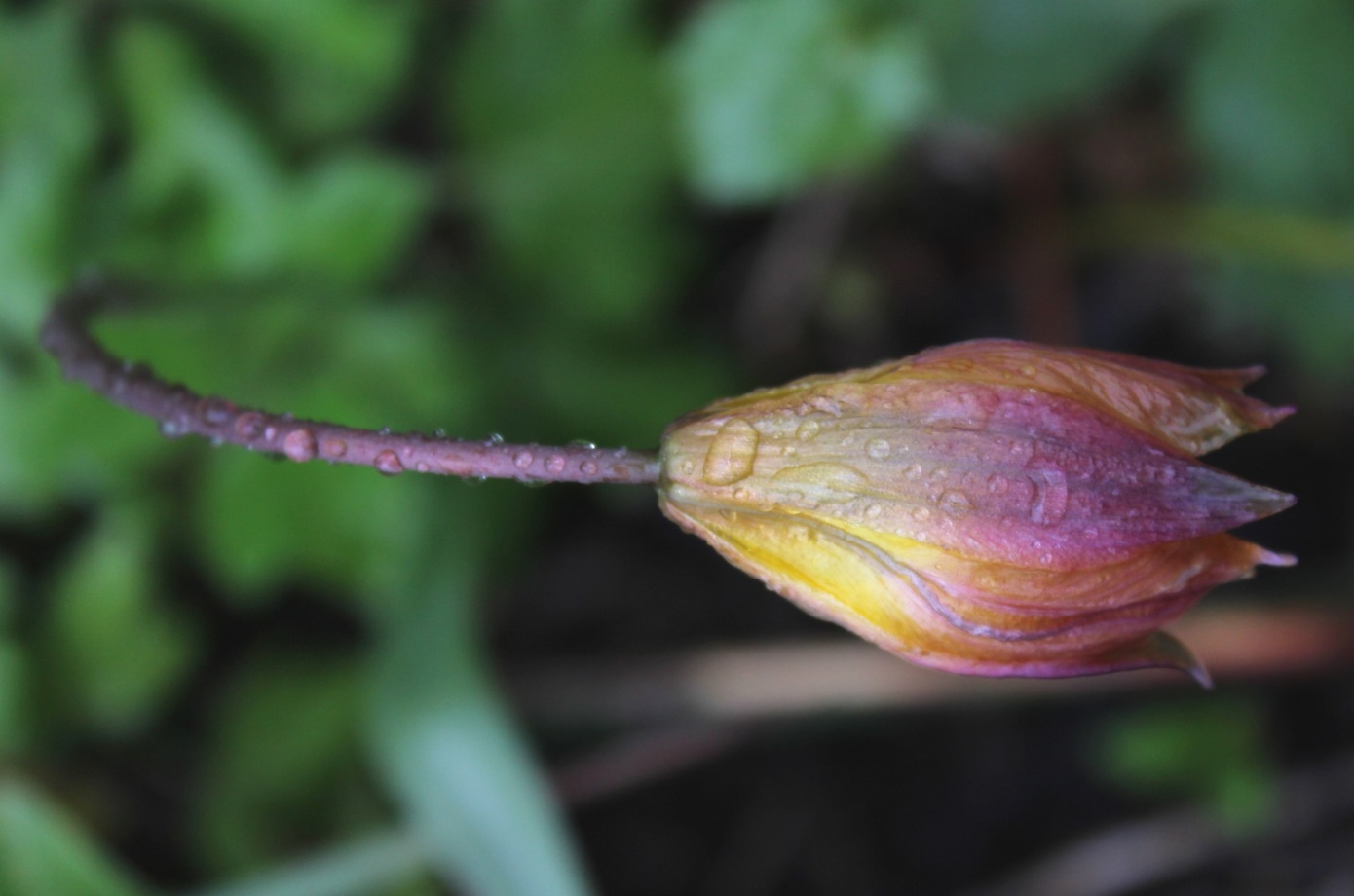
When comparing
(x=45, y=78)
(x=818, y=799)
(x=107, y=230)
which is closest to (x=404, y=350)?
(x=107, y=230)

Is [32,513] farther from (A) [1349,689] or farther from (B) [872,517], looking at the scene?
(A) [1349,689]

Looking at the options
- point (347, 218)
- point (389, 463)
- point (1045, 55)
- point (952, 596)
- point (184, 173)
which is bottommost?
point (952, 596)

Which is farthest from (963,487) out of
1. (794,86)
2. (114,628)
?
(114,628)

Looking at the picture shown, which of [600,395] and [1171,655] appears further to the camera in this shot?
[600,395]

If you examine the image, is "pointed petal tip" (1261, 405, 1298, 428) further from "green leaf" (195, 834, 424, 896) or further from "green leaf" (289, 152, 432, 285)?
"green leaf" (195, 834, 424, 896)

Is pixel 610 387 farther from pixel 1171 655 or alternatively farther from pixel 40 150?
pixel 1171 655

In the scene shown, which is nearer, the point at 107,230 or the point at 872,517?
the point at 872,517

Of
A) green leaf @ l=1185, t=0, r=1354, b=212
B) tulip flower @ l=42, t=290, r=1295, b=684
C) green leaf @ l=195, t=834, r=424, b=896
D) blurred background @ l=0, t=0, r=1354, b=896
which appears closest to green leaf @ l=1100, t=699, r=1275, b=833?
blurred background @ l=0, t=0, r=1354, b=896
